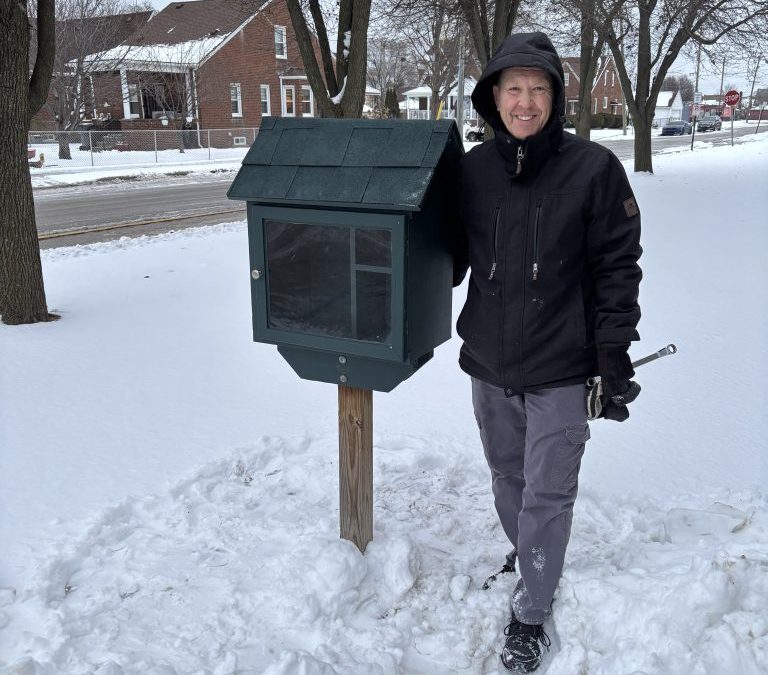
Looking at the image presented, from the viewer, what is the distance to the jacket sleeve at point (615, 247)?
210 centimetres

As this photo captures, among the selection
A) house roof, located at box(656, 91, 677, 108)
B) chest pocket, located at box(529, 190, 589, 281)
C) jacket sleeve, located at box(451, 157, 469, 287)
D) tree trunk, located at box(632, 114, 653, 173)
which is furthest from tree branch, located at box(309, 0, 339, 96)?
→ house roof, located at box(656, 91, 677, 108)

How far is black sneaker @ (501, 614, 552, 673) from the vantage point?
2260 millimetres

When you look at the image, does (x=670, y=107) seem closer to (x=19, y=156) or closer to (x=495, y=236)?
(x=19, y=156)

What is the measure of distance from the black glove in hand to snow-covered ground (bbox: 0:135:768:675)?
559mm

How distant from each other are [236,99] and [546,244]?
35.1m

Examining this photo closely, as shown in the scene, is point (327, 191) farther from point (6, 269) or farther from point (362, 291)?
point (6, 269)

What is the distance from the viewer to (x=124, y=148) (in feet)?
85.4

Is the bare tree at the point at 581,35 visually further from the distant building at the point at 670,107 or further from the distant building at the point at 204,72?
the distant building at the point at 670,107

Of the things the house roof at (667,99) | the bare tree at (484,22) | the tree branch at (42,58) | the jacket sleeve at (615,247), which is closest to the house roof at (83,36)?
the bare tree at (484,22)

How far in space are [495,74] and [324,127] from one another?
1.82 ft

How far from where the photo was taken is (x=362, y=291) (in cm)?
234

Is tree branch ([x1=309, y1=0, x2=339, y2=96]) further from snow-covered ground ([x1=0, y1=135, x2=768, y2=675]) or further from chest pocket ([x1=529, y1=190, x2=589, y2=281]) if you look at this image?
chest pocket ([x1=529, y1=190, x2=589, y2=281])

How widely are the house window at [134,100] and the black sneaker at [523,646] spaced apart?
33054mm

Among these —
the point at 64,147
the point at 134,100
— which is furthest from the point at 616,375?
the point at 134,100
